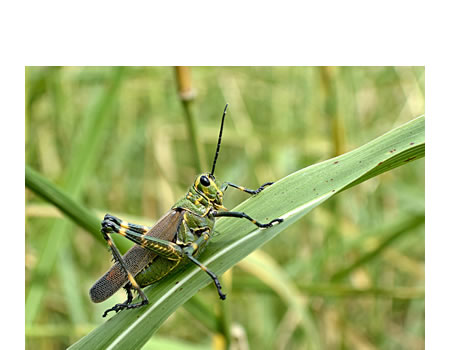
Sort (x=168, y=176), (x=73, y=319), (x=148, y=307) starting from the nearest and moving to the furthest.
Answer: (x=148, y=307) < (x=73, y=319) < (x=168, y=176)

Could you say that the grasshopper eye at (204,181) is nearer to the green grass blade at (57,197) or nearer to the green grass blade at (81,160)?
the green grass blade at (57,197)

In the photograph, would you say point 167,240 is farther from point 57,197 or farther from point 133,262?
point 57,197

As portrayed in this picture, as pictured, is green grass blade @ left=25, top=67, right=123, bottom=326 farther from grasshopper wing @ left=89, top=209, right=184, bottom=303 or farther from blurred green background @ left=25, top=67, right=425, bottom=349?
grasshopper wing @ left=89, top=209, right=184, bottom=303

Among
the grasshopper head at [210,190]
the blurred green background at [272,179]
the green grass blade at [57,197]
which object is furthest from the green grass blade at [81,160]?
the grasshopper head at [210,190]

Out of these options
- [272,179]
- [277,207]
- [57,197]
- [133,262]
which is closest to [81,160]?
[57,197]

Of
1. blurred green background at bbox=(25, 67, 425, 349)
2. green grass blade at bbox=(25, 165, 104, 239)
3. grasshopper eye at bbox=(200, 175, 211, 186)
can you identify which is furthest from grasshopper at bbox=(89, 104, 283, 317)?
blurred green background at bbox=(25, 67, 425, 349)

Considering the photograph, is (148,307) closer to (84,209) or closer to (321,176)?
(84,209)
